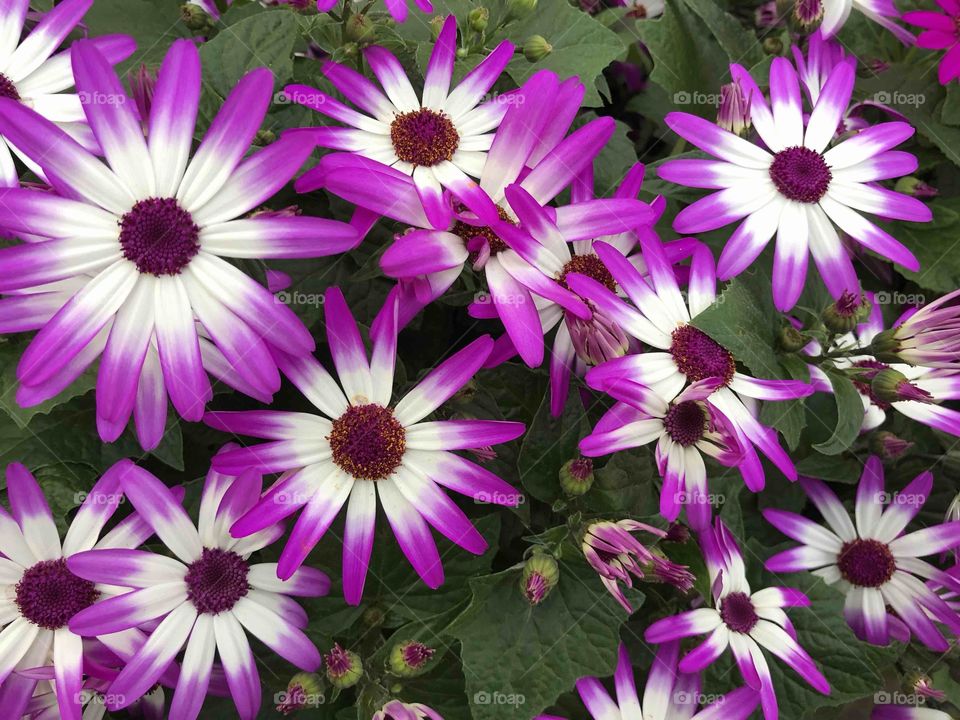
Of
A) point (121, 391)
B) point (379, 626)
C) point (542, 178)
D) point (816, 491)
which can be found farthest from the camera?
point (816, 491)

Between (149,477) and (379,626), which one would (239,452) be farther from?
(379,626)

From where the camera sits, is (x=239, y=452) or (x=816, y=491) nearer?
(x=239, y=452)

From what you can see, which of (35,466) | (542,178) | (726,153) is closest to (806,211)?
(726,153)

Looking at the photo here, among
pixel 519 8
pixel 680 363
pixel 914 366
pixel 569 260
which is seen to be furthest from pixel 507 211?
pixel 914 366

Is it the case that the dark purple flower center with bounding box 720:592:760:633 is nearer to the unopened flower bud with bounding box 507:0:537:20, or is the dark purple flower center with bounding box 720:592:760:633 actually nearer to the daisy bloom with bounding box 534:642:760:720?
the daisy bloom with bounding box 534:642:760:720

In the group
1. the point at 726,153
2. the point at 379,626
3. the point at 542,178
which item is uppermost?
the point at 726,153

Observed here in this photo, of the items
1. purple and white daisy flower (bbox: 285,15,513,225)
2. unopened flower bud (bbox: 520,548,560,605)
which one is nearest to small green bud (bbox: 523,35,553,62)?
purple and white daisy flower (bbox: 285,15,513,225)
